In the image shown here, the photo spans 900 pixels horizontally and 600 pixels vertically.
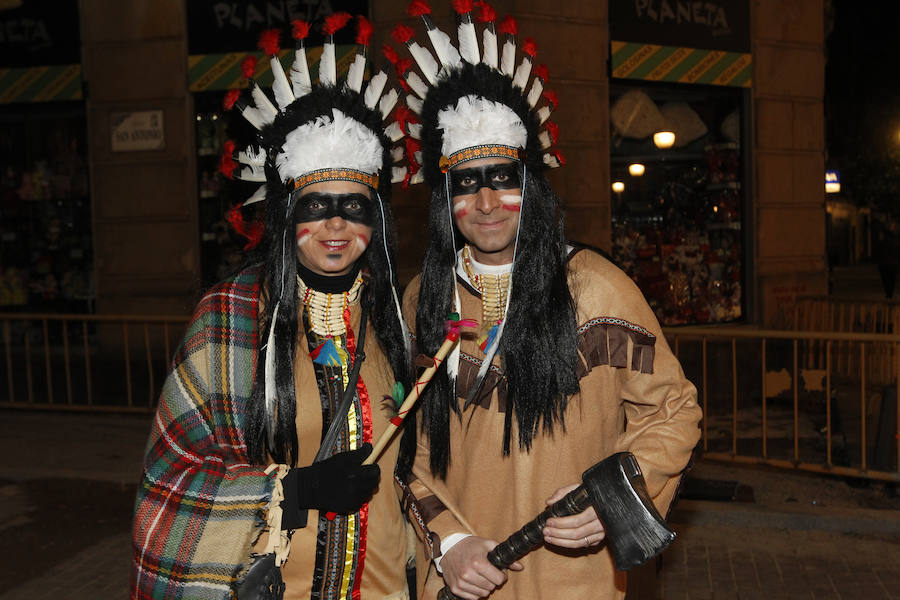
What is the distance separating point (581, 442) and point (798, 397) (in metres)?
5.68

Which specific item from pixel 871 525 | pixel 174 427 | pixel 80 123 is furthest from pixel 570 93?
pixel 174 427

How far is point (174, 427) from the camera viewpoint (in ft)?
7.82

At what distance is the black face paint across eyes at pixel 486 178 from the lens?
9.17ft

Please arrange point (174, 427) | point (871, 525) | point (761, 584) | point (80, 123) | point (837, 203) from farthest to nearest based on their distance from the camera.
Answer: point (837, 203) → point (80, 123) → point (871, 525) → point (761, 584) → point (174, 427)

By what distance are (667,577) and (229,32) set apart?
25.5ft

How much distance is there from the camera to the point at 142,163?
33.6ft

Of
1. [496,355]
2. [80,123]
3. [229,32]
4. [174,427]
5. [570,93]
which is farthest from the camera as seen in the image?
[80,123]

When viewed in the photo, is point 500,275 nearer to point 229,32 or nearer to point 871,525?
point 871,525

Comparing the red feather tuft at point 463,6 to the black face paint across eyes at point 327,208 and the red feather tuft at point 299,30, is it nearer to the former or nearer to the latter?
the red feather tuft at point 299,30

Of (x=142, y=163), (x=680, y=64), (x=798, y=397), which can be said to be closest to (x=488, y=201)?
(x=798, y=397)

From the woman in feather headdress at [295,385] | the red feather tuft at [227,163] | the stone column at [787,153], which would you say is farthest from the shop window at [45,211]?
the woman in feather headdress at [295,385]

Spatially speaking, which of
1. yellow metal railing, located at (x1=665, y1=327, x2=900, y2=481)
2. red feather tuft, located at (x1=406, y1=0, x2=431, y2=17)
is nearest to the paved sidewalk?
yellow metal railing, located at (x1=665, y1=327, x2=900, y2=481)

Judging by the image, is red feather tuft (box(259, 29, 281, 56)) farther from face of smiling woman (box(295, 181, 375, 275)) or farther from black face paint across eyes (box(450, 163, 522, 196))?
black face paint across eyes (box(450, 163, 522, 196))

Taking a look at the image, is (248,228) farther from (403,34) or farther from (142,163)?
(142,163)
